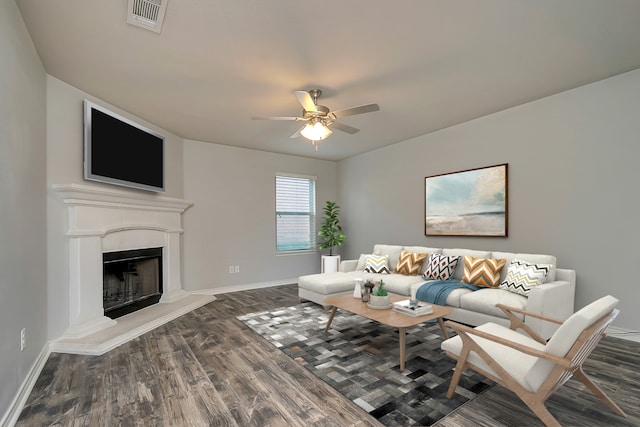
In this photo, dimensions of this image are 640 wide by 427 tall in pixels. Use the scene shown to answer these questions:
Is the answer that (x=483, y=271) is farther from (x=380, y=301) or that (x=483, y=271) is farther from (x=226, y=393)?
(x=226, y=393)

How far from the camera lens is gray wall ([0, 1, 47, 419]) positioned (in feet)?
6.38

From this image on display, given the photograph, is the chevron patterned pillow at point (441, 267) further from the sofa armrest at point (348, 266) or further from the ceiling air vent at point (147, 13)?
the ceiling air vent at point (147, 13)

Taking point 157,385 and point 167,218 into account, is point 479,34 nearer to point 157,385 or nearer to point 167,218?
point 157,385

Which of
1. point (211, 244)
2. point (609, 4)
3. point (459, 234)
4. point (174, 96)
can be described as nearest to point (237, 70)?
point (174, 96)

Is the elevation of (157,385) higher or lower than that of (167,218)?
lower

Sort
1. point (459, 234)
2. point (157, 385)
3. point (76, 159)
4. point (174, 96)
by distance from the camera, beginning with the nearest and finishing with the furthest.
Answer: point (157, 385), point (76, 159), point (174, 96), point (459, 234)

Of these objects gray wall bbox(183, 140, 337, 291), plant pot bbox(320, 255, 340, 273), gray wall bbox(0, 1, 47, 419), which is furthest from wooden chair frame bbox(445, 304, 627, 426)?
gray wall bbox(183, 140, 337, 291)

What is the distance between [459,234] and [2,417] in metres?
5.05

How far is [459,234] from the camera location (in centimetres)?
473

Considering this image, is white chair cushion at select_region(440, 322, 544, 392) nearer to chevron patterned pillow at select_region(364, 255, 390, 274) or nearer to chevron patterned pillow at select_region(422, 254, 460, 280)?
chevron patterned pillow at select_region(422, 254, 460, 280)

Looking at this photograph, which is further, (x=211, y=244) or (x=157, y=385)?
(x=211, y=244)

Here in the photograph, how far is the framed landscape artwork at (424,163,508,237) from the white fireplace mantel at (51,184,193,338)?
4.27 metres

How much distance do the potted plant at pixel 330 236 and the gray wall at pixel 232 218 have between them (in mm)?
611

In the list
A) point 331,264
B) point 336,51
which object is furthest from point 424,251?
point 336,51
